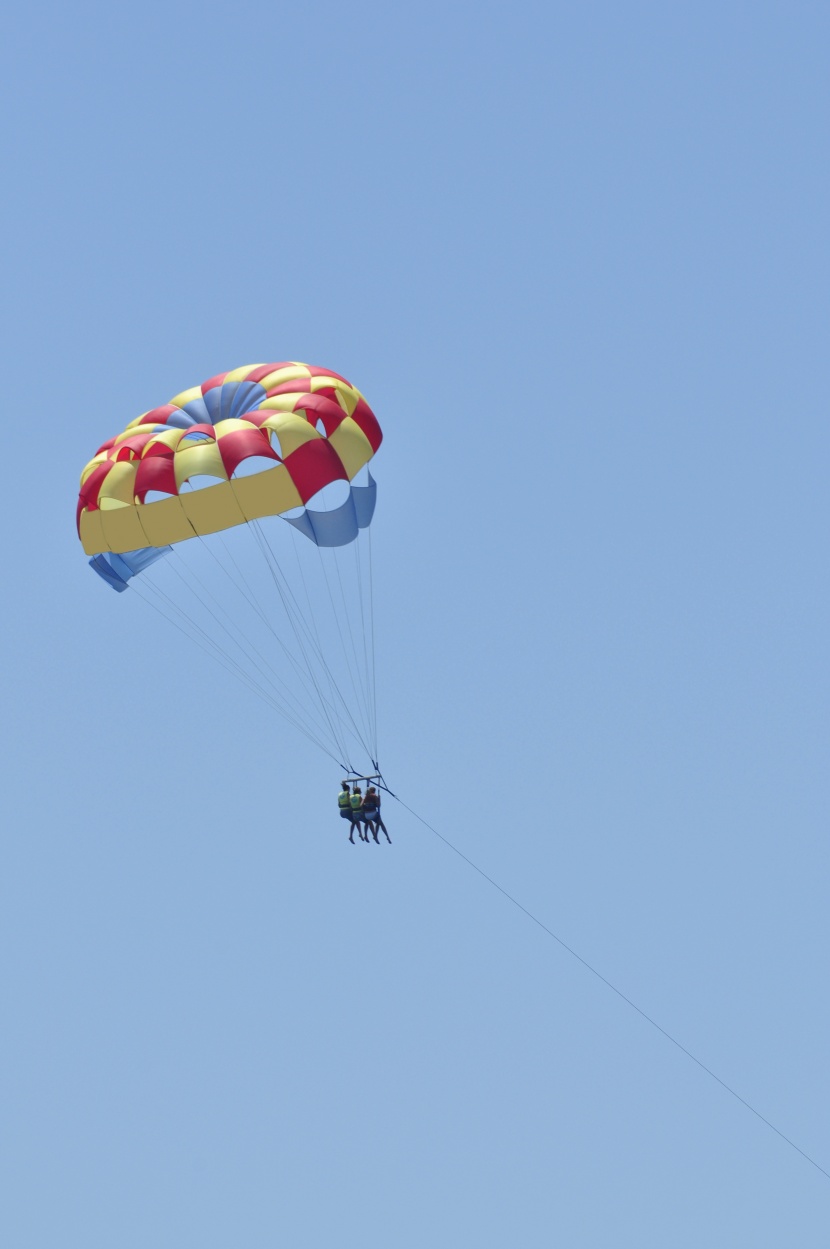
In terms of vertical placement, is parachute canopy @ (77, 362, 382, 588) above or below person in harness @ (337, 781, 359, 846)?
above

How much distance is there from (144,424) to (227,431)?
171 centimetres

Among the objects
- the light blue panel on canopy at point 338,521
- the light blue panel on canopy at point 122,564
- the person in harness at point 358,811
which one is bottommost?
the person in harness at point 358,811

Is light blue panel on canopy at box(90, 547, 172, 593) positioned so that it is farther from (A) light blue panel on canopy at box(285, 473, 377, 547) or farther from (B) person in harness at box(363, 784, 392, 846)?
(B) person in harness at box(363, 784, 392, 846)

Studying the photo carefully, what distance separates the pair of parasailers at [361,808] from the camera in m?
30.6

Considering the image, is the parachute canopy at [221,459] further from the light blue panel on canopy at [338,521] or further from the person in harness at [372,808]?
the person in harness at [372,808]

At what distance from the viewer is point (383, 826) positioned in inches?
1212

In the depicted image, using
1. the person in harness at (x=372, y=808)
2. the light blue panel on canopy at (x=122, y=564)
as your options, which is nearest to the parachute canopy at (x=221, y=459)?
the light blue panel on canopy at (x=122, y=564)

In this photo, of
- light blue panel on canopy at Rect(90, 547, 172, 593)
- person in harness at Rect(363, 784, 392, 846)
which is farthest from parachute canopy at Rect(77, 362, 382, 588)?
person in harness at Rect(363, 784, 392, 846)

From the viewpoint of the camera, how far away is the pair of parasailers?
30641mm

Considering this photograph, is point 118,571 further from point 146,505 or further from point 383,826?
point 383,826

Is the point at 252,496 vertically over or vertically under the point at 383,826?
over

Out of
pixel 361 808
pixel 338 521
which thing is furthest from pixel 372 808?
pixel 338 521

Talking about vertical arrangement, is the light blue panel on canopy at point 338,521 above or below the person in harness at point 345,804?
above

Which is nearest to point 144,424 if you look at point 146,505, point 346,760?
point 146,505
